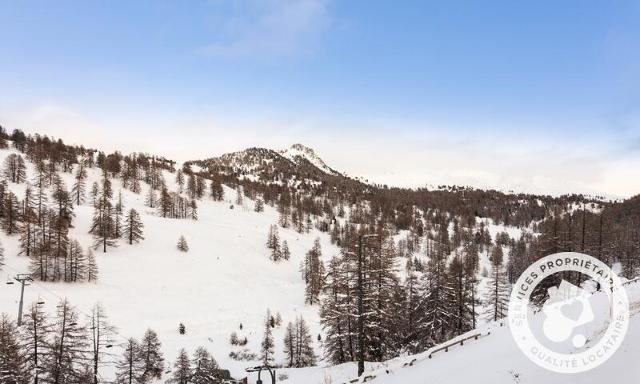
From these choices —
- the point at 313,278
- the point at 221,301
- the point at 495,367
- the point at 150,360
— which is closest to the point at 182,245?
the point at 221,301

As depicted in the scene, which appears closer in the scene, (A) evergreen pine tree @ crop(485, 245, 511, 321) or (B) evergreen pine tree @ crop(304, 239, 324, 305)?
(A) evergreen pine tree @ crop(485, 245, 511, 321)

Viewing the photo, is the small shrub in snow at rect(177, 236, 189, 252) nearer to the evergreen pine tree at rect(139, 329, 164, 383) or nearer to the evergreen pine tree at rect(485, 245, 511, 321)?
the evergreen pine tree at rect(139, 329, 164, 383)

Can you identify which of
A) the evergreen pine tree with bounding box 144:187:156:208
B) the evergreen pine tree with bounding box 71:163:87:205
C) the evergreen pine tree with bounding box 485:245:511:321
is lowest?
the evergreen pine tree with bounding box 485:245:511:321

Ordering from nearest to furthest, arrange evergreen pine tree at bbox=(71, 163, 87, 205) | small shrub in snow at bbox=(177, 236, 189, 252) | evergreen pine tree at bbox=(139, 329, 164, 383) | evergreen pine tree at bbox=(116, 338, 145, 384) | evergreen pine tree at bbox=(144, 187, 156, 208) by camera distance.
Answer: evergreen pine tree at bbox=(116, 338, 145, 384)
evergreen pine tree at bbox=(139, 329, 164, 383)
small shrub in snow at bbox=(177, 236, 189, 252)
evergreen pine tree at bbox=(71, 163, 87, 205)
evergreen pine tree at bbox=(144, 187, 156, 208)

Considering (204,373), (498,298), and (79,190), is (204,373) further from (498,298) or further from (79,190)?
(79,190)

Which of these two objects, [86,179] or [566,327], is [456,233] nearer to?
[86,179]

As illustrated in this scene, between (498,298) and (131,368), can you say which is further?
(498,298)

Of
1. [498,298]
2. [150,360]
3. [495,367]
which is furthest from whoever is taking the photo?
[498,298]

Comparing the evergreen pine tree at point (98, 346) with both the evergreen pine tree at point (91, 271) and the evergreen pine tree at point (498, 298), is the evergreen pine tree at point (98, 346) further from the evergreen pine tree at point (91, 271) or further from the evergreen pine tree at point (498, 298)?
the evergreen pine tree at point (498, 298)

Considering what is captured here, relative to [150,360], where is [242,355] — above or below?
below

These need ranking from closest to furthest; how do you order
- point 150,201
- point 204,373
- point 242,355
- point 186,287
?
point 204,373 → point 242,355 → point 186,287 → point 150,201

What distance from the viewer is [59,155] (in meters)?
156

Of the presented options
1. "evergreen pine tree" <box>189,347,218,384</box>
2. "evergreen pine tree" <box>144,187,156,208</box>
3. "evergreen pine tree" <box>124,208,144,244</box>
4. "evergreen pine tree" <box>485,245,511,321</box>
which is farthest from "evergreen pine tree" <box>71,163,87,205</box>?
"evergreen pine tree" <box>485,245,511,321</box>

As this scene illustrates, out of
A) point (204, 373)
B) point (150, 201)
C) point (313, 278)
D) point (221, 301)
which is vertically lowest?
point (221, 301)
